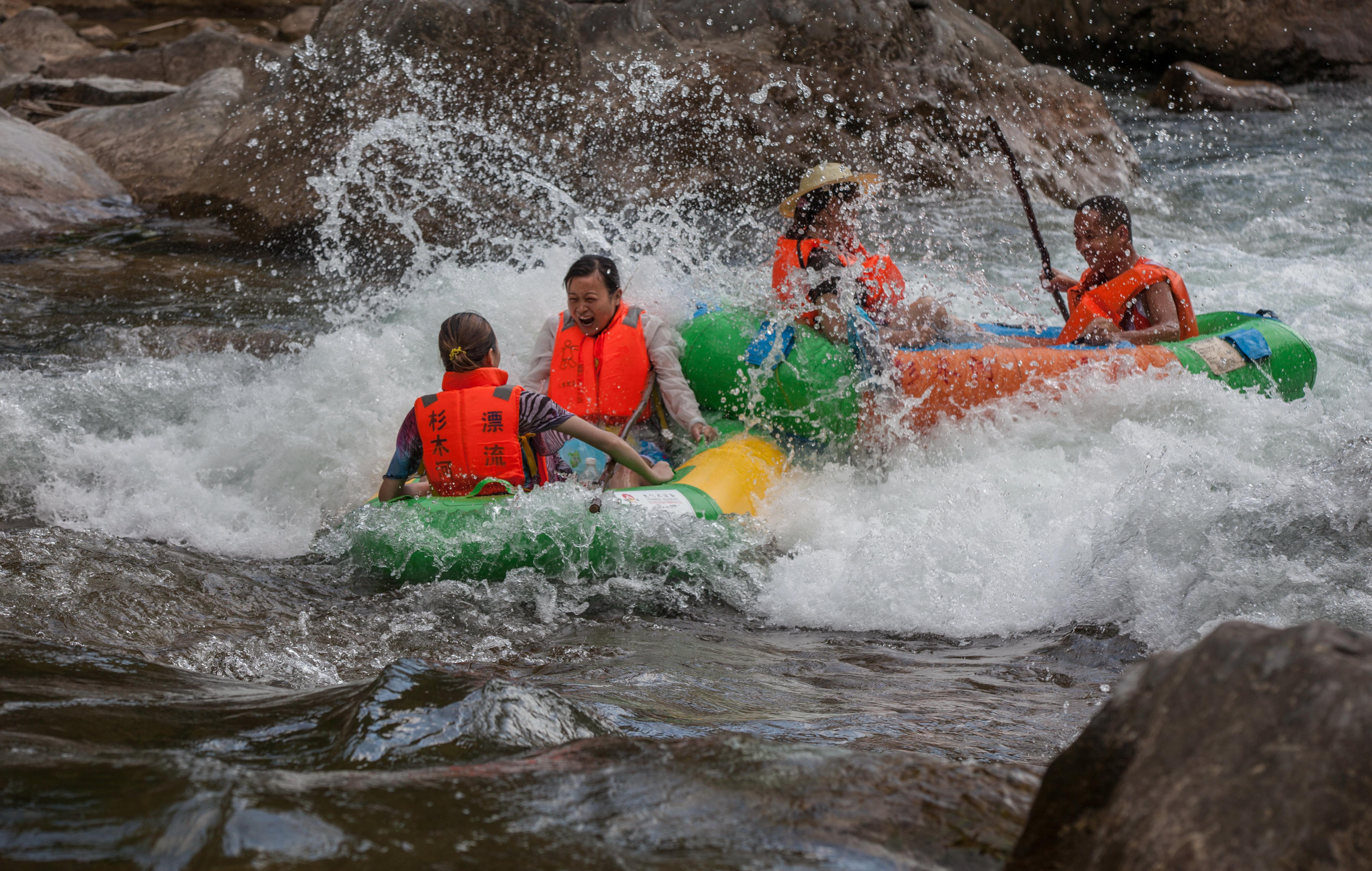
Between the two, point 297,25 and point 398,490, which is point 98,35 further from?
point 398,490

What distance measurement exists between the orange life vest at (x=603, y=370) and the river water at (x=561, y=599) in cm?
48

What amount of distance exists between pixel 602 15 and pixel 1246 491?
309 inches

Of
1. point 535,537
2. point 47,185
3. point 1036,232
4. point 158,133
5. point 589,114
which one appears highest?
point 158,133

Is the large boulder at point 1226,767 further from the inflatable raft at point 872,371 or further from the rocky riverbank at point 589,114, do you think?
the rocky riverbank at point 589,114

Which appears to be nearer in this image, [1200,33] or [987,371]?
[987,371]

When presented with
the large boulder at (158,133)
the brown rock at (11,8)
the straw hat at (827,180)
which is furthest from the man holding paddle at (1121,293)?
the brown rock at (11,8)

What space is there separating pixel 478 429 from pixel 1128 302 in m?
3.55

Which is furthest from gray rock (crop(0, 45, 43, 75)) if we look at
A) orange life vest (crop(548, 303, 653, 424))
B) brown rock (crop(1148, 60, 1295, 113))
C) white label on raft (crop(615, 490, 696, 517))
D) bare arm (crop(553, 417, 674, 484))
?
brown rock (crop(1148, 60, 1295, 113))

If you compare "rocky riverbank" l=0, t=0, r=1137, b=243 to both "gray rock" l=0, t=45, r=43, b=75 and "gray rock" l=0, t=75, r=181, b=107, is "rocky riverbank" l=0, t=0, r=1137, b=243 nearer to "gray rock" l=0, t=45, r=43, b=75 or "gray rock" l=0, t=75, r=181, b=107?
"gray rock" l=0, t=75, r=181, b=107

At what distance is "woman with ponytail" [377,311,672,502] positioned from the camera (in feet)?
13.2

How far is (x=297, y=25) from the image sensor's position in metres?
18.6

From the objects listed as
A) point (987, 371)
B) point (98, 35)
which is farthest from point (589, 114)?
point (98, 35)

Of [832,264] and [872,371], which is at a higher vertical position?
[832,264]

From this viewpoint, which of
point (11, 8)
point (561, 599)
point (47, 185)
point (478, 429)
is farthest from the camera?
point (11, 8)
